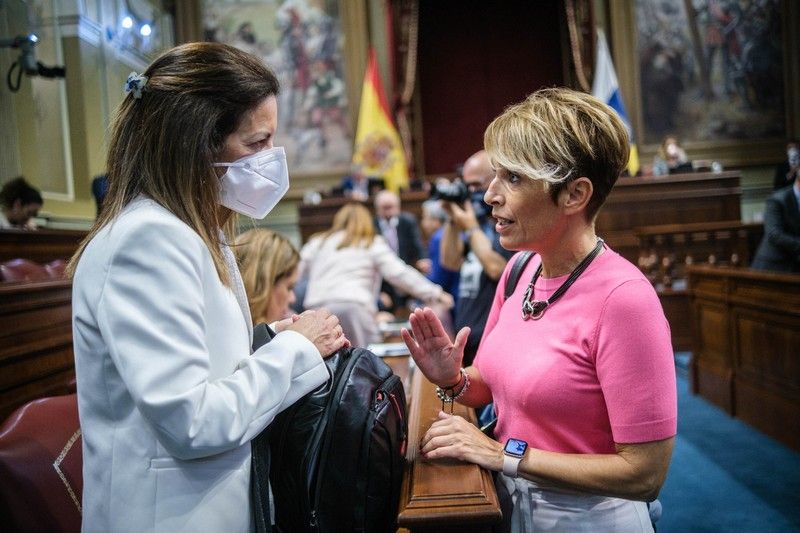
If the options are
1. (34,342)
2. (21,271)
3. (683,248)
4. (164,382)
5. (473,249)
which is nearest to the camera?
(164,382)

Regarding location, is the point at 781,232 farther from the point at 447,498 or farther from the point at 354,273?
the point at 447,498

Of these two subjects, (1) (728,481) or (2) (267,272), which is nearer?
(2) (267,272)

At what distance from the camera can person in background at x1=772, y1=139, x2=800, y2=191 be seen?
8570 millimetres

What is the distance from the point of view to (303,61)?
1025 cm

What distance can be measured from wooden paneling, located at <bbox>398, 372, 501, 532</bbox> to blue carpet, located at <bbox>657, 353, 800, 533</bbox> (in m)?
2.16

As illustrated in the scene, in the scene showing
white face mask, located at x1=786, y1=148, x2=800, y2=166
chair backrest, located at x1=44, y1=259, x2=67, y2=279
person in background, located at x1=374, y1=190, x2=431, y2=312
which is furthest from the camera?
white face mask, located at x1=786, y1=148, x2=800, y2=166

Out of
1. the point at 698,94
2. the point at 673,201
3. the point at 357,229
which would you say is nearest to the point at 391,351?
the point at 357,229

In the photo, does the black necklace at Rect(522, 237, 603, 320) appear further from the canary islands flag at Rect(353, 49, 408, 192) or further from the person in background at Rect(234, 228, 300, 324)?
the canary islands flag at Rect(353, 49, 408, 192)

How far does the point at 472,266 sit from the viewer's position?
2.95 metres

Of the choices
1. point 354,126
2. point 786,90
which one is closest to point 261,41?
point 354,126

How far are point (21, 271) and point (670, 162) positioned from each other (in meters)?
7.51

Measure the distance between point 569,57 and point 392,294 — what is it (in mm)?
6082

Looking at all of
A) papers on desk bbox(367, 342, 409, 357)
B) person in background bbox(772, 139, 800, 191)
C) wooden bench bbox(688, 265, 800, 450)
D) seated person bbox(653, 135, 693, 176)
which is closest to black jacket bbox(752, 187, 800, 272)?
wooden bench bbox(688, 265, 800, 450)

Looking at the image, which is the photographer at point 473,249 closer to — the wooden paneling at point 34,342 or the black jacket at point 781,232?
the wooden paneling at point 34,342
